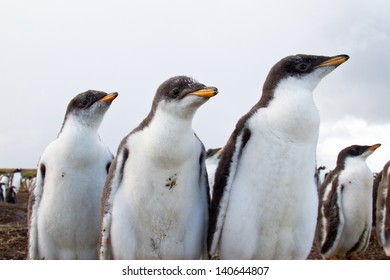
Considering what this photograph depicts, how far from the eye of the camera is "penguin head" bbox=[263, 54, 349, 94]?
333 cm

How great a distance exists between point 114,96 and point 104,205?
2.87 ft

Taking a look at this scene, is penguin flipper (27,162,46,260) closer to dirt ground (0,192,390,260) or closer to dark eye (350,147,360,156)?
dirt ground (0,192,390,260)

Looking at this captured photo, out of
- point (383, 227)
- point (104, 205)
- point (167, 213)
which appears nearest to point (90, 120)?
point (104, 205)

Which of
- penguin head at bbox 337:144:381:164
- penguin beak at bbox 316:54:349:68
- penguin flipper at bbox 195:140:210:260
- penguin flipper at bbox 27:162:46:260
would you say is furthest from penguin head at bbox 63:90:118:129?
penguin head at bbox 337:144:381:164

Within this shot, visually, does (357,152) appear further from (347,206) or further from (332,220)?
(332,220)

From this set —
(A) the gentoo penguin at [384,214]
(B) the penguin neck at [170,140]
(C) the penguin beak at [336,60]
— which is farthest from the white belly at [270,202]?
(A) the gentoo penguin at [384,214]

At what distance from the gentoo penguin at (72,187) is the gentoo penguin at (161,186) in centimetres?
54

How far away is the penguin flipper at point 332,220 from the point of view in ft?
19.6

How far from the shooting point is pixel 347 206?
6.01 m

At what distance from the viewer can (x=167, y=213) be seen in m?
3.24

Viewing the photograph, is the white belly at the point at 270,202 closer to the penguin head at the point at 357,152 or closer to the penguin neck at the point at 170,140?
the penguin neck at the point at 170,140

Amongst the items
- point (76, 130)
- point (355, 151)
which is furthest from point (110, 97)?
point (355, 151)

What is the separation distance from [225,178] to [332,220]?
3.02m
